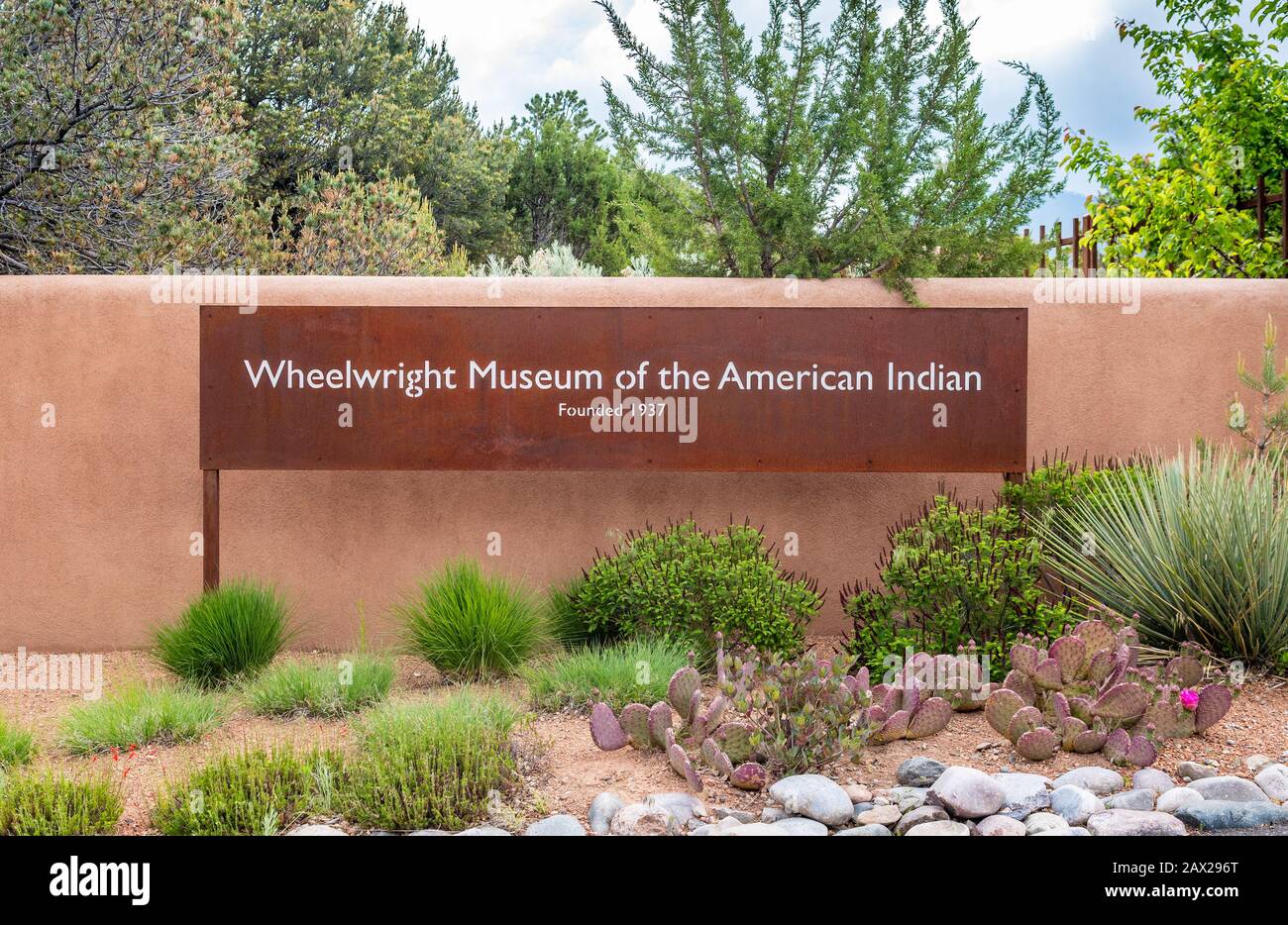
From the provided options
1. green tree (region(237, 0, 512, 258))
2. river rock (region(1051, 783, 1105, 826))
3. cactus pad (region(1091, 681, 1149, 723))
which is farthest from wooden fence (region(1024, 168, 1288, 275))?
green tree (region(237, 0, 512, 258))

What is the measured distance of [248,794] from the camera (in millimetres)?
4164

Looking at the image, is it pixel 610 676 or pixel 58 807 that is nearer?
pixel 58 807

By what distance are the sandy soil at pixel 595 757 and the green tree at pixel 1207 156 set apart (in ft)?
24.1

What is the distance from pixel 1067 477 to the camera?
6.73 metres

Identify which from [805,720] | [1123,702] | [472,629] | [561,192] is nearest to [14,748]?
[472,629]

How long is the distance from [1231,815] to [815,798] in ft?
4.85

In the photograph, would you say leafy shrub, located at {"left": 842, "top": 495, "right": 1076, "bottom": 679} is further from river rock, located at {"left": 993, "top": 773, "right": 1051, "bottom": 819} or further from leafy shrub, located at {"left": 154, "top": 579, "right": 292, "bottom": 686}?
leafy shrub, located at {"left": 154, "top": 579, "right": 292, "bottom": 686}

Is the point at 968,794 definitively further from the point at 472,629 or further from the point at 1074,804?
the point at 472,629

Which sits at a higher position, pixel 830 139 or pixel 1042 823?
pixel 830 139

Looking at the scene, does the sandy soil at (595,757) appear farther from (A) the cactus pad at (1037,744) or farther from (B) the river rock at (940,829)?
(B) the river rock at (940,829)

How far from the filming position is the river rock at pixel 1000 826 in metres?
3.92

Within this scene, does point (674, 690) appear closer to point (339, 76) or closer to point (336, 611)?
point (336, 611)

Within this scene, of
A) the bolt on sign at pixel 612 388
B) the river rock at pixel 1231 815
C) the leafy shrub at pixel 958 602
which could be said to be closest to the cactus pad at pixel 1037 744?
the river rock at pixel 1231 815

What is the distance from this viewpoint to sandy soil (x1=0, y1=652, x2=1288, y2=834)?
4.34 metres
